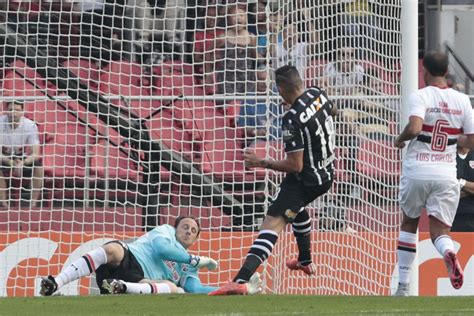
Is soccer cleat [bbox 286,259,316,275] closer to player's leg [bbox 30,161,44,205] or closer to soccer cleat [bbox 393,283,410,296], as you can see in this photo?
soccer cleat [bbox 393,283,410,296]

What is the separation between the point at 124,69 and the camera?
47.0 feet

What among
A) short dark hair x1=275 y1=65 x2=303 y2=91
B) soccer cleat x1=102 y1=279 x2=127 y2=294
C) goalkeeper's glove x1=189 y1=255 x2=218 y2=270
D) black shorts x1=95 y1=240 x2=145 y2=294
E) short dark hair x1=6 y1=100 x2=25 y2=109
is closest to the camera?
short dark hair x1=275 y1=65 x2=303 y2=91

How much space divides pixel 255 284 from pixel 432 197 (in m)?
2.37

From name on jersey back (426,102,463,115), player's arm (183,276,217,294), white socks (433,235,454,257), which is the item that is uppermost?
name on jersey back (426,102,463,115)

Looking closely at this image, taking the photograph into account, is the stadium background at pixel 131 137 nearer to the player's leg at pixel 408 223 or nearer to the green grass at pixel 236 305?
the player's leg at pixel 408 223

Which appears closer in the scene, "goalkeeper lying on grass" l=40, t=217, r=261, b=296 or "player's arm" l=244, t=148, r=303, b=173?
"player's arm" l=244, t=148, r=303, b=173

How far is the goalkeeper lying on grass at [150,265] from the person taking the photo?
11781 mm

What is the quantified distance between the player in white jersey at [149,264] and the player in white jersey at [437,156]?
2701 mm

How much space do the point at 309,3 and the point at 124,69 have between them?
7.83 ft

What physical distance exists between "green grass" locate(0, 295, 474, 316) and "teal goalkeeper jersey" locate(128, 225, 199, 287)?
1.55 meters

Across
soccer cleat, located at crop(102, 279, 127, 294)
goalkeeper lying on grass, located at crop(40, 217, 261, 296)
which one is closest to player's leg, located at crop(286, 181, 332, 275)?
goalkeeper lying on grass, located at crop(40, 217, 261, 296)

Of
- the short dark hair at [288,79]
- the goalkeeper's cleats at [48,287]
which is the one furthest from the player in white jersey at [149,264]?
the short dark hair at [288,79]

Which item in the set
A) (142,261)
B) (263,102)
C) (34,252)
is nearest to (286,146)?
(142,261)

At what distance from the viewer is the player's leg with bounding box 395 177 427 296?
10.2m
